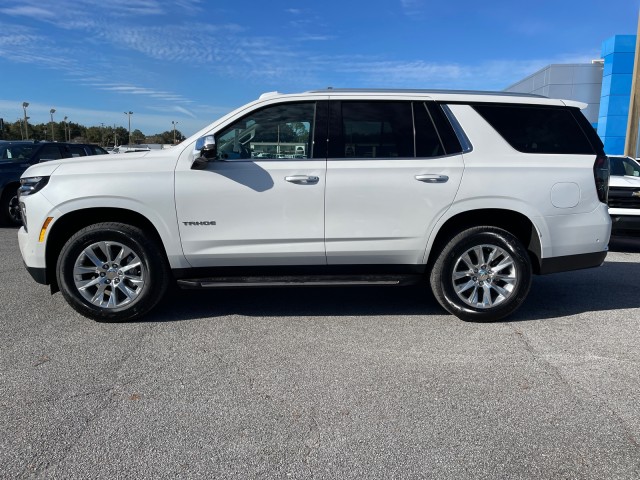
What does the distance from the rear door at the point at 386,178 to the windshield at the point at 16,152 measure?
29.1 ft

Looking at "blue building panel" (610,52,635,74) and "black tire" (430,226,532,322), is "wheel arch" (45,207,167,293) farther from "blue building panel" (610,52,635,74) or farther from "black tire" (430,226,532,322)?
"blue building panel" (610,52,635,74)

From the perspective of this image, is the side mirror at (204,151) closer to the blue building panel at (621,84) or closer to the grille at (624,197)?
the grille at (624,197)

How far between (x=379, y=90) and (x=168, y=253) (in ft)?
7.97

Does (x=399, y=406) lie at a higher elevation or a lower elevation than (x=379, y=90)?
lower

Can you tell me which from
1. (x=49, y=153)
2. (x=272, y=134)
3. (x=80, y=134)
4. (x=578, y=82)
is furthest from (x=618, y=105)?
(x=80, y=134)

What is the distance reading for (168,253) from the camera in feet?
14.5

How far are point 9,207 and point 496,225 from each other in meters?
9.59

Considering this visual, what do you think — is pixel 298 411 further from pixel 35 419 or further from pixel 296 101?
pixel 296 101

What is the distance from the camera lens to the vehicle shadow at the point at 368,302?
192 inches

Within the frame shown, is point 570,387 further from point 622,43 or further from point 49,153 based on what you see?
point 622,43

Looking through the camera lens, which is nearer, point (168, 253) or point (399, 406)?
point (399, 406)

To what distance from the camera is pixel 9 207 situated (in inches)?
400

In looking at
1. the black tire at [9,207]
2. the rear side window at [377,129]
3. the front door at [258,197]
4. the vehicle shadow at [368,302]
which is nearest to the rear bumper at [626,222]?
the vehicle shadow at [368,302]

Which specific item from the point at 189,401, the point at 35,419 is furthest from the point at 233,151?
the point at 35,419
